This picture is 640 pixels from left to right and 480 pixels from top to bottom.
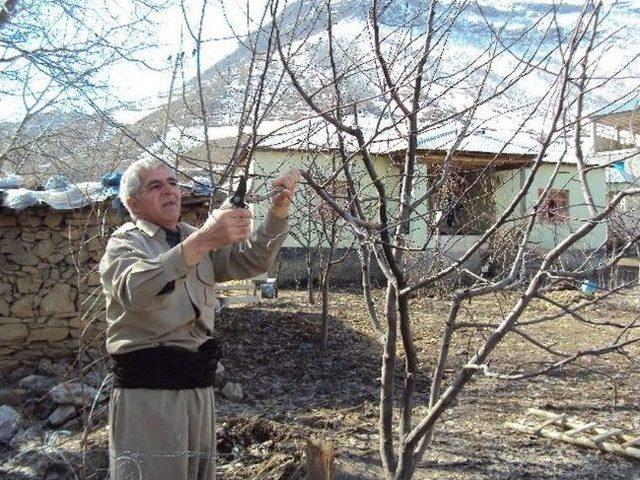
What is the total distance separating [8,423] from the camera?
555 centimetres

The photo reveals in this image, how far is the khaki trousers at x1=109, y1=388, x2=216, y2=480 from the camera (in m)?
2.24

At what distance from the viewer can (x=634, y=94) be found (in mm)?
2252

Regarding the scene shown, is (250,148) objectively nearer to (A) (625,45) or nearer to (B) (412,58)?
(B) (412,58)

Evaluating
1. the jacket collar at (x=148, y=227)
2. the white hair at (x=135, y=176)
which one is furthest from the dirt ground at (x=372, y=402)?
the white hair at (x=135, y=176)

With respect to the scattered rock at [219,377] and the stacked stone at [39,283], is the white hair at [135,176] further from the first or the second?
the stacked stone at [39,283]

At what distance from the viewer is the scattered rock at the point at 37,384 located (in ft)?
20.9

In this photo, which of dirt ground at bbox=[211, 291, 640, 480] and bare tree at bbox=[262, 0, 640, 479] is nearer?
bare tree at bbox=[262, 0, 640, 479]

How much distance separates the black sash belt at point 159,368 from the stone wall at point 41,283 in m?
4.65

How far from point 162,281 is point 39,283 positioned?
5.45 m

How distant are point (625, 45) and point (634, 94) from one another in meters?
0.27

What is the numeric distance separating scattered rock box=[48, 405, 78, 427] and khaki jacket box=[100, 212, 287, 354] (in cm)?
373

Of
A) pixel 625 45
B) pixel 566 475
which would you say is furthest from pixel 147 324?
pixel 566 475

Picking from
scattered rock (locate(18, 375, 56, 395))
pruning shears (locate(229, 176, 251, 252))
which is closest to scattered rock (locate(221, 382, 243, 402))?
scattered rock (locate(18, 375, 56, 395))

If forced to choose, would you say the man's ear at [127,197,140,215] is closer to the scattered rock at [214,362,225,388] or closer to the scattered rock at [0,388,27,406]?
the scattered rock at [214,362,225,388]
